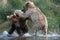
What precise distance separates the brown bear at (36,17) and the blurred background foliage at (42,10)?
65.7 inches

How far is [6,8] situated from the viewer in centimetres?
1973

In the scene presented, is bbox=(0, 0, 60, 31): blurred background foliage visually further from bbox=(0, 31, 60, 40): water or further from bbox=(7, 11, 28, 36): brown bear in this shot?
bbox=(7, 11, 28, 36): brown bear

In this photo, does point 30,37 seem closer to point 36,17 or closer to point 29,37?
point 29,37

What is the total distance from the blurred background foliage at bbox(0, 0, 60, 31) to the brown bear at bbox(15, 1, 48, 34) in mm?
1670

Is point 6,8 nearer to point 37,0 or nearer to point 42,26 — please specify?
point 37,0

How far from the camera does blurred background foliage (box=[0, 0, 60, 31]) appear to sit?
18.9 m

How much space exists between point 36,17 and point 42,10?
3376 millimetres

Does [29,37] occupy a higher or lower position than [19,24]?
lower

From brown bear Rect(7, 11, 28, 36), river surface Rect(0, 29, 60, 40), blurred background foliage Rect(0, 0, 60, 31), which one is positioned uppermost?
blurred background foliage Rect(0, 0, 60, 31)

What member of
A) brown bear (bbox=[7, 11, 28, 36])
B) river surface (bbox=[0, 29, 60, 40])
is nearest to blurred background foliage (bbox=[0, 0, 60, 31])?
river surface (bbox=[0, 29, 60, 40])

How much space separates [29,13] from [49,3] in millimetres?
3915

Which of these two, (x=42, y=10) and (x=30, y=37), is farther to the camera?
(x=42, y=10)

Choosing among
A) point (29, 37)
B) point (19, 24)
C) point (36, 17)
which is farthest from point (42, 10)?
point (29, 37)

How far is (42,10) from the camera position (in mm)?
19859
